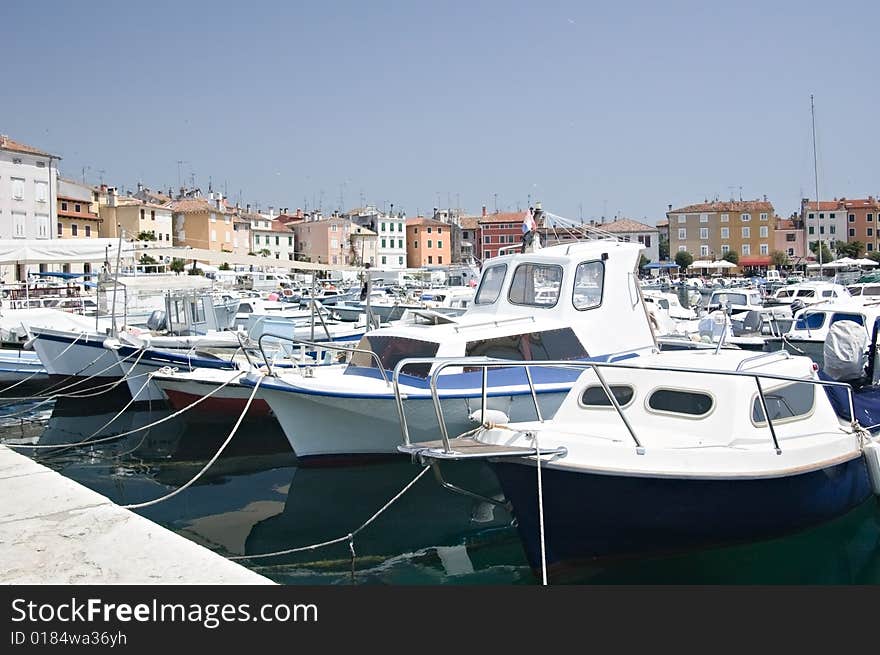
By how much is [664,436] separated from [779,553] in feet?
5.79

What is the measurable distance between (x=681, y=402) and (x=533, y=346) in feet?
13.4

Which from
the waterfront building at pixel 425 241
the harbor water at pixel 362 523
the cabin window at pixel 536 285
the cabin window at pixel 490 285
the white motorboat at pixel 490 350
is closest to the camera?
the harbor water at pixel 362 523

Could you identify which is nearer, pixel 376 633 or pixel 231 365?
pixel 376 633

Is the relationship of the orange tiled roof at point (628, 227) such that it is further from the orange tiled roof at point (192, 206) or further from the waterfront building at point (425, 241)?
the orange tiled roof at point (192, 206)

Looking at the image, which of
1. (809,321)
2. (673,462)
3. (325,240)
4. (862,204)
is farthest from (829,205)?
(673,462)

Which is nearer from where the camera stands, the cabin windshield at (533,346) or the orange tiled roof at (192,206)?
the cabin windshield at (533,346)

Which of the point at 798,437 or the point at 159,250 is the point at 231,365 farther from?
the point at 798,437

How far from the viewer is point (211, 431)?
16.0m

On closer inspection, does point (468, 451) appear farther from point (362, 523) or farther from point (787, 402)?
point (787, 402)

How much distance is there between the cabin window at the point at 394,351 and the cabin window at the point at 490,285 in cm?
213

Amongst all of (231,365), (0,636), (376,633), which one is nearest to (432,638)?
(376,633)

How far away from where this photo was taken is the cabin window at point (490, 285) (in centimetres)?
1373

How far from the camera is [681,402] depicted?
8367 millimetres

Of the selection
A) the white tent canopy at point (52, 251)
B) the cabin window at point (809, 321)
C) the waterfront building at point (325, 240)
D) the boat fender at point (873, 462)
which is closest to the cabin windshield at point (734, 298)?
the cabin window at point (809, 321)
